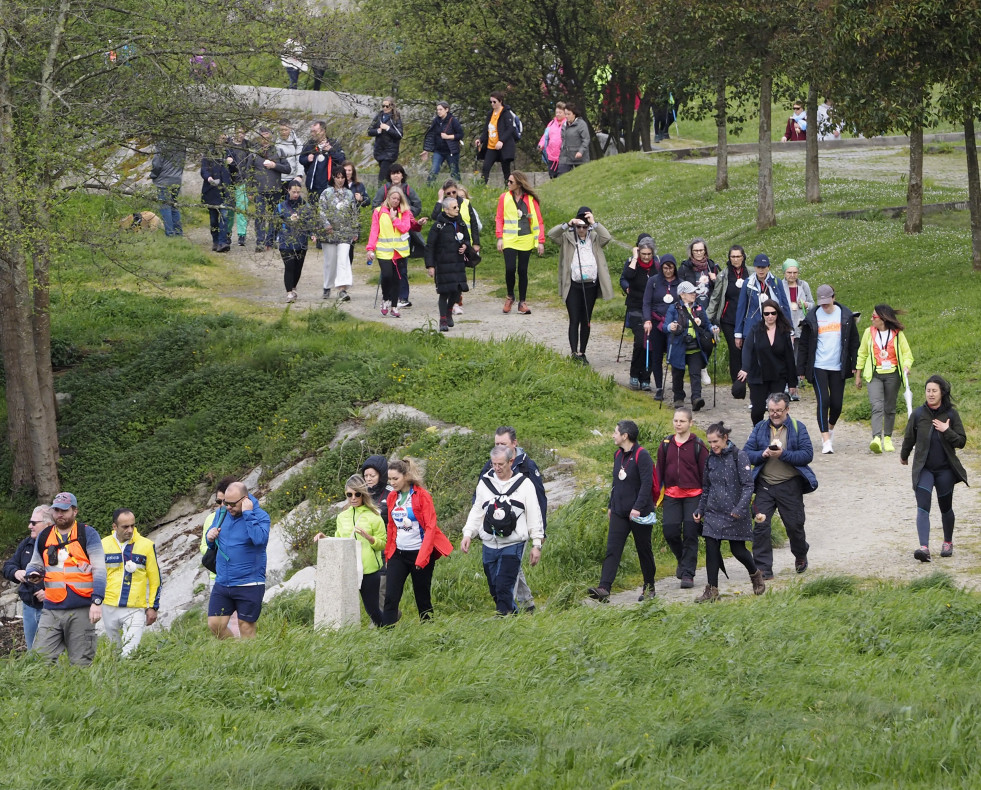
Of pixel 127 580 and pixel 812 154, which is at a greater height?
pixel 812 154

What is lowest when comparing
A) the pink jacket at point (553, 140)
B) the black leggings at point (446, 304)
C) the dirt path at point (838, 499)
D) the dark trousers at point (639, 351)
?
the dirt path at point (838, 499)

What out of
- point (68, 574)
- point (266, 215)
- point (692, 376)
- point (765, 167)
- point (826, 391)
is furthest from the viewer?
point (765, 167)

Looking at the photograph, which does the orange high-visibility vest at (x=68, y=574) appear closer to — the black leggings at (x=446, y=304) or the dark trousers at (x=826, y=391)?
the dark trousers at (x=826, y=391)

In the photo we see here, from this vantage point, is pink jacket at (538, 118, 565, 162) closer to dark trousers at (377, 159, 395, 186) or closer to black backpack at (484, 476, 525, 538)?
dark trousers at (377, 159, 395, 186)

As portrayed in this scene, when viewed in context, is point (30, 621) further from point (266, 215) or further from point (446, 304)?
point (446, 304)

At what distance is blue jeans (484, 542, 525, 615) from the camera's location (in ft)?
33.9

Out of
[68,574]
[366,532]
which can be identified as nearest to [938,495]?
[366,532]

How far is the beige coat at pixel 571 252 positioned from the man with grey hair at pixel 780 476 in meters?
6.08

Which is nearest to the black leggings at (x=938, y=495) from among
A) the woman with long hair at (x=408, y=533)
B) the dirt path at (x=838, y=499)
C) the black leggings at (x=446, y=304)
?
the dirt path at (x=838, y=499)

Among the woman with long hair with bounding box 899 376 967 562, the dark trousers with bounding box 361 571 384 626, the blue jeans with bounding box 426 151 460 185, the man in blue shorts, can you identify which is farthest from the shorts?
the blue jeans with bounding box 426 151 460 185

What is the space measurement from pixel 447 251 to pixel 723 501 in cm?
884

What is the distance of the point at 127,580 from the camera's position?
11.5 metres

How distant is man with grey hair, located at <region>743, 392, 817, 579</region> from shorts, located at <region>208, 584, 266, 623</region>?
165 inches

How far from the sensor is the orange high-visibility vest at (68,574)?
11133mm
